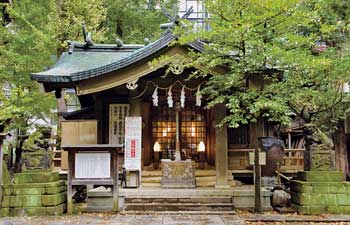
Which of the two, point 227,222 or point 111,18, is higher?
point 111,18

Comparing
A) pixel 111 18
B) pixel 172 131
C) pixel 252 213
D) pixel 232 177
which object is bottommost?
pixel 252 213

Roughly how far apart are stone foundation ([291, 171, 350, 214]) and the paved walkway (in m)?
0.42

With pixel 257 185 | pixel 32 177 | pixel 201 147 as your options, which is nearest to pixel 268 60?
pixel 257 185

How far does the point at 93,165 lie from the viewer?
393 inches

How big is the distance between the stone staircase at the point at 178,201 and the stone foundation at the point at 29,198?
6.67 feet

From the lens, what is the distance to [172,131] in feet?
49.2

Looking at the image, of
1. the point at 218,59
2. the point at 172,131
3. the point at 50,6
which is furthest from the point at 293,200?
the point at 50,6

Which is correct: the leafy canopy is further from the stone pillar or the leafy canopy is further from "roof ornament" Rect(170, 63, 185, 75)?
the stone pillar

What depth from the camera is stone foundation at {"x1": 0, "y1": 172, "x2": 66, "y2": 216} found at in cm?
947

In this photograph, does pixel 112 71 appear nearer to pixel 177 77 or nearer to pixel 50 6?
pixel 177 77

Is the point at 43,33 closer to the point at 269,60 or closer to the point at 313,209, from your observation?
the point at 269,60

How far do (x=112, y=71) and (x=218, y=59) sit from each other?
3.59m

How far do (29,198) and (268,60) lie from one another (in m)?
7.37

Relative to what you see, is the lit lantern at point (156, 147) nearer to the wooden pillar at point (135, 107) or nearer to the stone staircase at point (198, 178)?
the stone staircase at point (198, 178)
